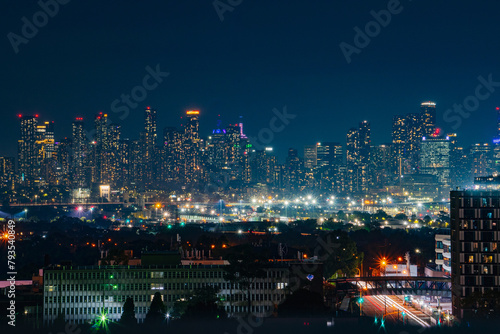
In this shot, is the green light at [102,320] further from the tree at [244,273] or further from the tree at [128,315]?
the tree at [244,273]

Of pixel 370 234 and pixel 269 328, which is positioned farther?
pixel 370 234

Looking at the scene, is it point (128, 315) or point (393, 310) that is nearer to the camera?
point (128, 315)

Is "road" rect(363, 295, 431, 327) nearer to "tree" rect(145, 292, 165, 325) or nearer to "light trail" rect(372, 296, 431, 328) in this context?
"light trail" rect(372, 296, 431, 328)

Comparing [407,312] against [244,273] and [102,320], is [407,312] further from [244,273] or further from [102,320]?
[102,320]

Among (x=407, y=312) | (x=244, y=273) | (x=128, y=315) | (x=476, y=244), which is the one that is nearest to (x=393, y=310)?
(x=407, y=312)

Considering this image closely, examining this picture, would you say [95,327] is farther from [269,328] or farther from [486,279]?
[486,279]

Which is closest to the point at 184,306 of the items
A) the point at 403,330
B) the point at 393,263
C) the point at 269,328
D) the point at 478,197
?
the point at 269,328
